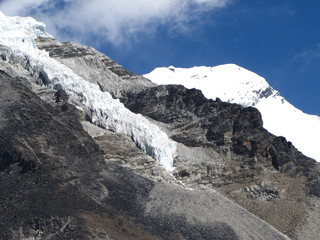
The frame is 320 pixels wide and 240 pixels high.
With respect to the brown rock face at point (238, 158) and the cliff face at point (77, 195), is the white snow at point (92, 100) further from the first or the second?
the cliff face at point (77, 195)

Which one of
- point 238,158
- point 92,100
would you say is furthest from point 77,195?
point 238,158

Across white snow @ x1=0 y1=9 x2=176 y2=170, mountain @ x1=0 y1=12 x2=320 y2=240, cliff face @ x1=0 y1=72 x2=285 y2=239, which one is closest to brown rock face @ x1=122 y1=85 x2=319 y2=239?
mountain @ x1=0 y1=12 x2=320 y2=240

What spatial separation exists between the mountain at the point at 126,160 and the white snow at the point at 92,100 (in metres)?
0.18

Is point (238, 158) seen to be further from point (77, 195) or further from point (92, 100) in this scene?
point (77, 195)

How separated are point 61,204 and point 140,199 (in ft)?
42.2

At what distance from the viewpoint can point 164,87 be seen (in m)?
128

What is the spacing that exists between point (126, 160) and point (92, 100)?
15.5 meters

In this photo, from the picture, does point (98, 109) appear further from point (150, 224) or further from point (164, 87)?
point (150, 224)

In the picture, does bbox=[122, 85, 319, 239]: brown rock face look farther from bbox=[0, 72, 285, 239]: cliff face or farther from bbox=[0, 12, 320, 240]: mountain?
bbox=[0, 72, 285, 239]: cliff face

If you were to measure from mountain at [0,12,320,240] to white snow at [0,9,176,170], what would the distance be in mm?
178

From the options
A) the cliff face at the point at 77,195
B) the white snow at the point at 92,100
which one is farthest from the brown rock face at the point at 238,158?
the cliff face at the point at 77,195

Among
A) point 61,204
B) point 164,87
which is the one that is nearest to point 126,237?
point 61,204

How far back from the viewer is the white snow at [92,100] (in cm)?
10456

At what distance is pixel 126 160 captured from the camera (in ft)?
318
